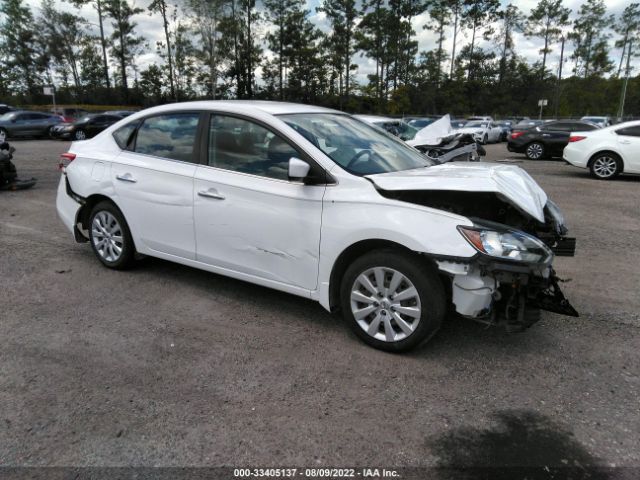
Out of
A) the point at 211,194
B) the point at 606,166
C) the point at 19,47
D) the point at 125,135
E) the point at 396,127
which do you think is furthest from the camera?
the point at 19,47

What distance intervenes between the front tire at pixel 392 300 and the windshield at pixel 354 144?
29.3 inches

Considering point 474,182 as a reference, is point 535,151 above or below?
below

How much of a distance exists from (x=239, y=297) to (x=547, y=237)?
264cm

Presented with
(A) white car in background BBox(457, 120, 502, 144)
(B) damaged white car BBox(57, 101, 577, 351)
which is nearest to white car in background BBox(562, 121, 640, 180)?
(B) damaged white car BBox(57, 101, 577, 351)

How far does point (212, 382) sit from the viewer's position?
3.12m

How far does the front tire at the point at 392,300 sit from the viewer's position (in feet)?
10.6

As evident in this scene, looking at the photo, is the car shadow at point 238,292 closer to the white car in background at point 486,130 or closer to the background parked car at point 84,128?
the background parked car at point 84,128

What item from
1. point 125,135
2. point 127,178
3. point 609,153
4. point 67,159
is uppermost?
Answer: point 125,135

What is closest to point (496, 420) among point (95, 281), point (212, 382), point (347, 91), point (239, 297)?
point (212, 382)

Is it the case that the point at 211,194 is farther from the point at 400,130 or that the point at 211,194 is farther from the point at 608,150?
the point at 400,130

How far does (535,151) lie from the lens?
731 inches

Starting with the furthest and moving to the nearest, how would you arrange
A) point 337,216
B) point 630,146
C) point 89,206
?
1. point 630,146
2. point 89,206
3. point 337,216

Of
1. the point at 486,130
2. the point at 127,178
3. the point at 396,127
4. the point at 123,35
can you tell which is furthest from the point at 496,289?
the point at 123,35

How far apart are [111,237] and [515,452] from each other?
413cm
